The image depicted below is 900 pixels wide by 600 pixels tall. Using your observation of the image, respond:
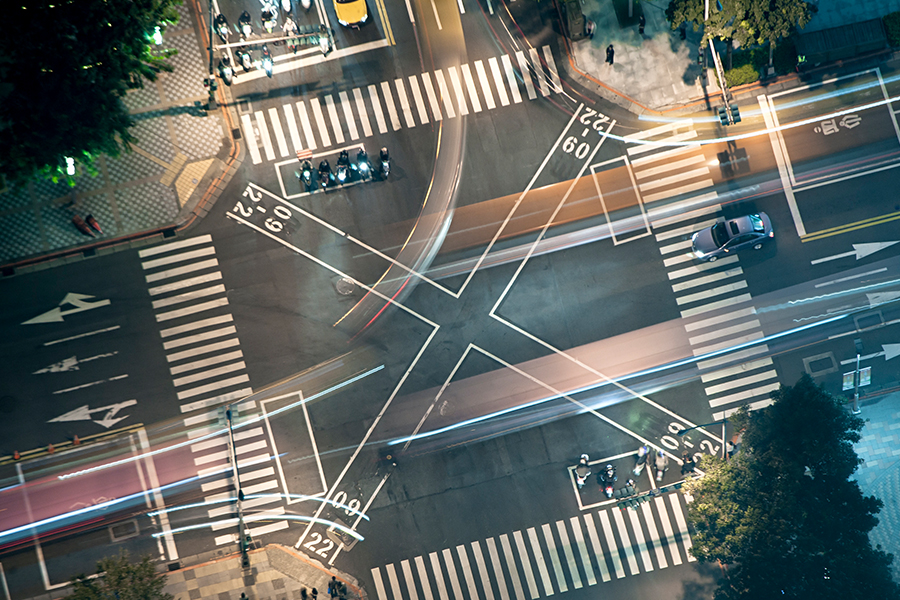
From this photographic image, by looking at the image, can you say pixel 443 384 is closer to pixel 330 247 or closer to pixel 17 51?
pixel 330 247

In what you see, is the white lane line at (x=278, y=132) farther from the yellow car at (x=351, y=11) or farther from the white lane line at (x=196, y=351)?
the white lane line at (x=196, y=351)

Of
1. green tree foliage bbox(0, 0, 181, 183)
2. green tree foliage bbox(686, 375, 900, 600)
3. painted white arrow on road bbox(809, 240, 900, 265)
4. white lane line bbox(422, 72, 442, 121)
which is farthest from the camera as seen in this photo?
painted white arrow on road bbox(809, 240, 900, 265)

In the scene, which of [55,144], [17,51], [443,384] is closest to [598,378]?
[443,384]

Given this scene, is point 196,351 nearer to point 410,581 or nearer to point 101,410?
point 101,410

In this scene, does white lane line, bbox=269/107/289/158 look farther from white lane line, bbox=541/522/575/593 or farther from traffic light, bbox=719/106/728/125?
white lane line, bbox=541/522/575/593

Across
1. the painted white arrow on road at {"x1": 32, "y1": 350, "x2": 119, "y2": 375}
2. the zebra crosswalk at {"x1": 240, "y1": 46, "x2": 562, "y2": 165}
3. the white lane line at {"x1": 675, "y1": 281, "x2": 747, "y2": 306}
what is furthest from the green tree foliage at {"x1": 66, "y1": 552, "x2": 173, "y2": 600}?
the white lane line at {"x1": 675, "y1": 281, "x2": 747, "y2": 306}

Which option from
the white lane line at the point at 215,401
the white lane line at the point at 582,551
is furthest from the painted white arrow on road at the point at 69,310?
the white lane line at the point at 582,551
